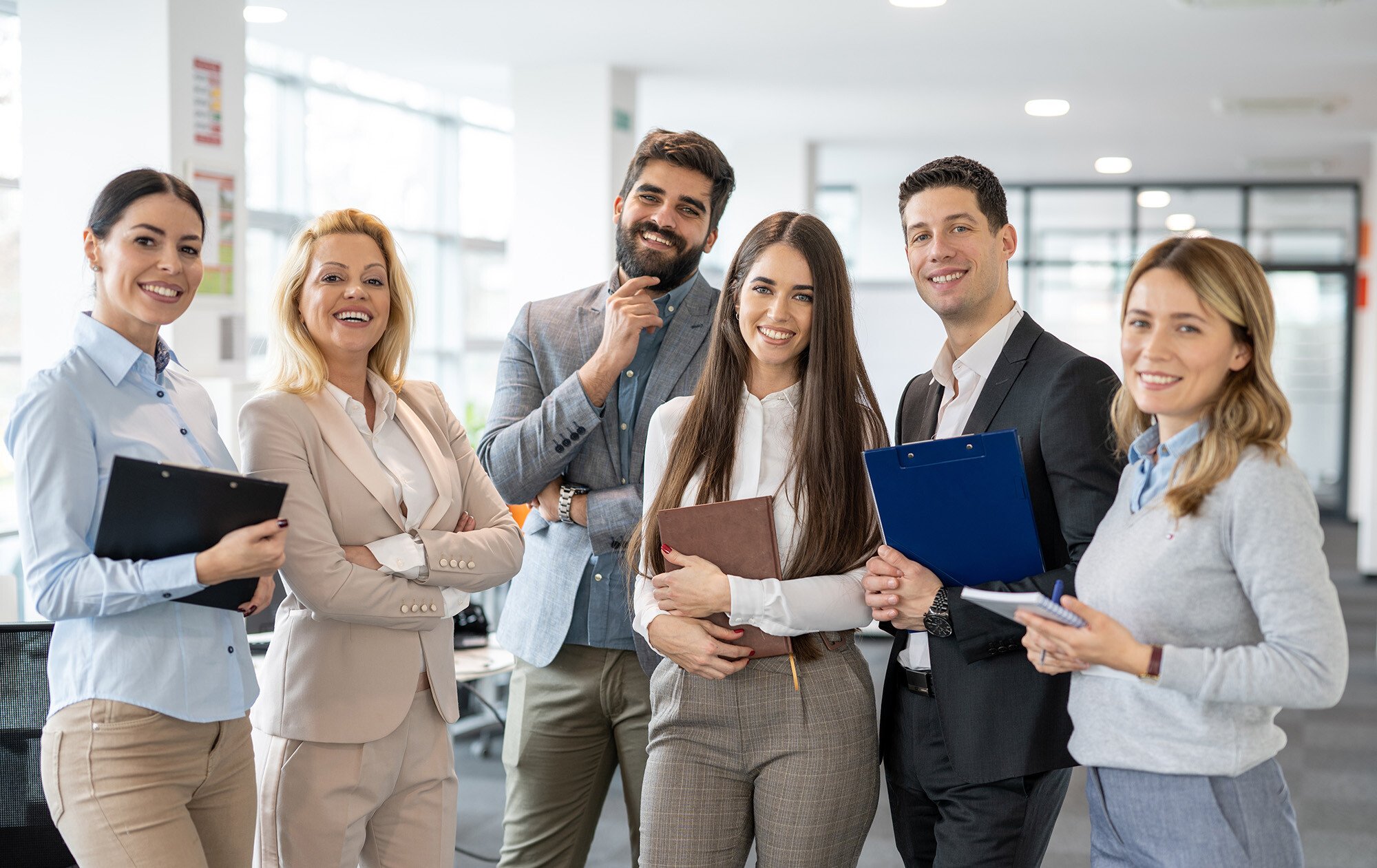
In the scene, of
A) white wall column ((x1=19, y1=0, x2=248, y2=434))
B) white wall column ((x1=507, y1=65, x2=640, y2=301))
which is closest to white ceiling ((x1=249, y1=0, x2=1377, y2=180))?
white wall column ((x1=507, y1=65, x2=640, y2=301))

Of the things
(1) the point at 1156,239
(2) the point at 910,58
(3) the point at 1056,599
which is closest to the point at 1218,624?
(3) the point at 1056,599

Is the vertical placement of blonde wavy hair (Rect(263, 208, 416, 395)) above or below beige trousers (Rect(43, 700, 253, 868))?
above

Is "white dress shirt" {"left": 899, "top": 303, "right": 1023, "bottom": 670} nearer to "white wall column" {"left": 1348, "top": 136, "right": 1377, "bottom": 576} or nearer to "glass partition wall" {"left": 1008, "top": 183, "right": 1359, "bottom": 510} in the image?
"white wall column" {"left": 1348, "top": 136, "right": 1377, "bottom": 576}

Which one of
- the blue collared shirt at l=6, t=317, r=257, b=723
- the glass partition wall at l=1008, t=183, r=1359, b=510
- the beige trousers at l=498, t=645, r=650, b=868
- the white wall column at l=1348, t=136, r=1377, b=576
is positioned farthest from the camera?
the glass partition wall at l=1008, t=183, r=1359, b=510

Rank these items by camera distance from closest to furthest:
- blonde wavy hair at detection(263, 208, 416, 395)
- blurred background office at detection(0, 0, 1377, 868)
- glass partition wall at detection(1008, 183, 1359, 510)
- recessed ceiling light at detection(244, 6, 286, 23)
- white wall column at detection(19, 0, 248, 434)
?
blonde wavy hair at detection(263, 208, 416, 395)
white wall column at detection(19, 0, 248, 434)
blurred background office at detection(0, 0, 1377, 868)
recessed ceiling light at detection(244, 6, 286, 23)
glass partition wall at detection(1008, 183, 1359, 510)

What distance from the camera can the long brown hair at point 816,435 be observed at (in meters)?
2.04

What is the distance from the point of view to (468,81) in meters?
7.96

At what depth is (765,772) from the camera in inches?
77.7

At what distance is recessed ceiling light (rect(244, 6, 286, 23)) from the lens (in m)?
5.82

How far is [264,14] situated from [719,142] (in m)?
4.81

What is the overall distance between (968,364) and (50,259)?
157 inches

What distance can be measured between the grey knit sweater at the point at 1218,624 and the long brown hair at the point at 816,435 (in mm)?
445

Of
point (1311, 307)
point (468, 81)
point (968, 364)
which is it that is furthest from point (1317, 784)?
point (1311, 307)

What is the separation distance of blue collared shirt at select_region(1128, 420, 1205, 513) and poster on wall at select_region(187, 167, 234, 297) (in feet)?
13.0
